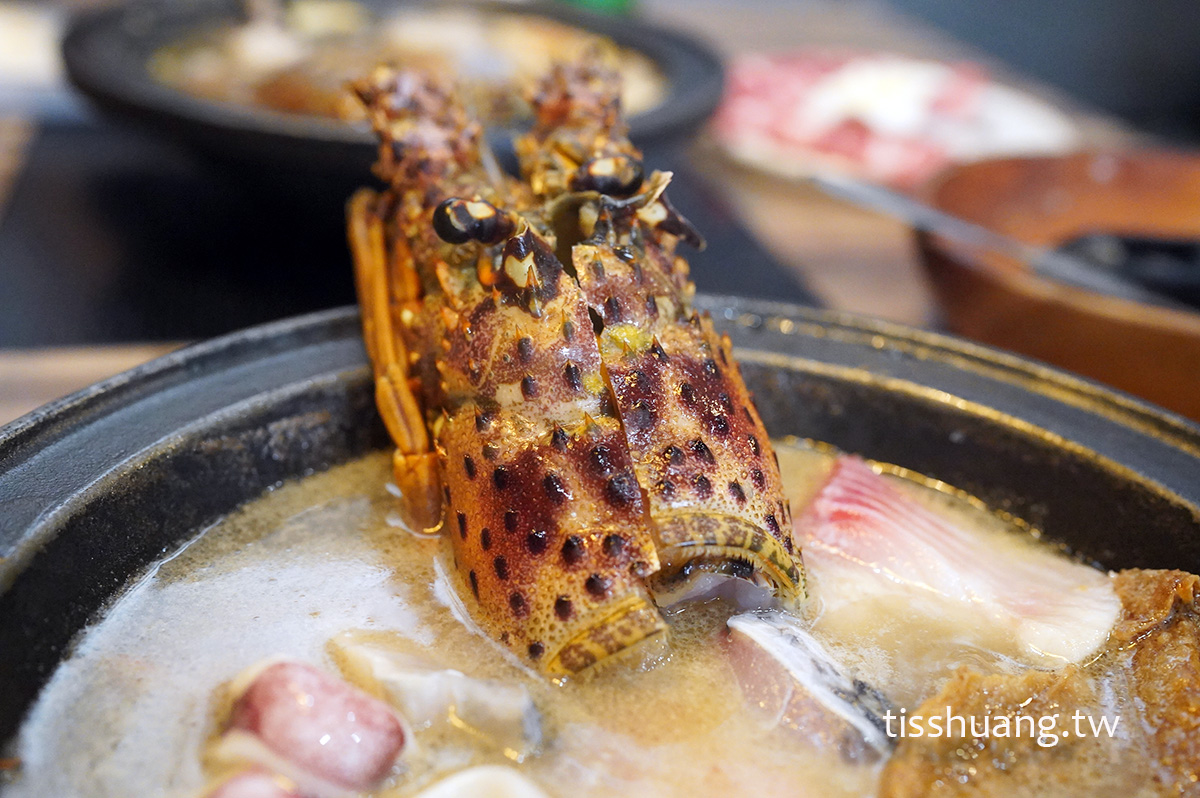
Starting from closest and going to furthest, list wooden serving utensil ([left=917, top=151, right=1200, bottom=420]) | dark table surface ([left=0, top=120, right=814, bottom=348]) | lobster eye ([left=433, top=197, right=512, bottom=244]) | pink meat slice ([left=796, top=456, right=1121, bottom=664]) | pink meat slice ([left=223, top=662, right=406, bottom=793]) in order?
pink meat slice ([left=223, top=662, right=406, bottom=793]), lobster eye ([left=433, top=197, right=512, bottom=244]), pink meat slice ([left=796, top=456, right=1121, bottom=664]), wooden serving utensil ([left=917, top=151, right=1200, bottom=420]), dark table surface ([left=0, top=120, right=814, bottom=348])

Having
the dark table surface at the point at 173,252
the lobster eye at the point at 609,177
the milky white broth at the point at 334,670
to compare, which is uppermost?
the lobster eye at the point at 609,177

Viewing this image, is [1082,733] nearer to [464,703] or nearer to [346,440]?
[464,703]

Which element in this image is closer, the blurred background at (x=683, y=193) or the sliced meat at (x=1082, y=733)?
the sliced meat at (x=1082, y=733)

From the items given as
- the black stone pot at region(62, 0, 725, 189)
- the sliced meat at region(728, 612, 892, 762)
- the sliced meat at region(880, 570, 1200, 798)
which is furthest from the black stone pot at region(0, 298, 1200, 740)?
the black stone pot at region(62, 0, 725, 189)

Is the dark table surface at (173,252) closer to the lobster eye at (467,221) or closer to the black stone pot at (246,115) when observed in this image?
the black stone pot at (246,115)

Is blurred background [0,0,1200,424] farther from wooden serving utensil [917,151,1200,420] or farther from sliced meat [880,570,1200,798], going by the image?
sliced meat [880,570,1200,798]

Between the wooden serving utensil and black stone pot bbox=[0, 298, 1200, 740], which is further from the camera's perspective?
the wooden serving utensil

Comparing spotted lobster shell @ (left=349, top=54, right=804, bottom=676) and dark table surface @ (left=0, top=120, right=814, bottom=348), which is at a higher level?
spotted lobster shell @ (left=349, top=54, right=804, bottom=676)

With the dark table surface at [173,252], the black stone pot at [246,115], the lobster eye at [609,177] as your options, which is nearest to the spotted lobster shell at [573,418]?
the lobster eye at [609,177]
